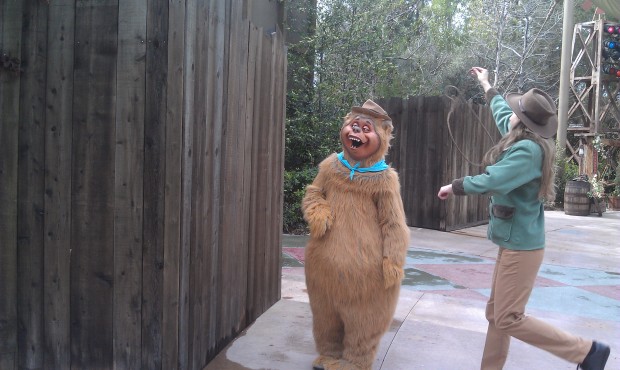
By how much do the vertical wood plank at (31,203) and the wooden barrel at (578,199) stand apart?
1422 cm

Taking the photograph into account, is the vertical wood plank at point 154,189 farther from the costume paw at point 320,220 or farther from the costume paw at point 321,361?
the costume paw at point 321,361

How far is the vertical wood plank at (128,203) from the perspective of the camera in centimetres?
313

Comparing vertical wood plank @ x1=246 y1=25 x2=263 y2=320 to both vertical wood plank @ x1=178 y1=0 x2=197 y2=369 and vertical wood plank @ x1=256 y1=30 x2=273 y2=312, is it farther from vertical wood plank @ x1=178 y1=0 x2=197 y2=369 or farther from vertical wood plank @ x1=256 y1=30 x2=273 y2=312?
vertical wood plank @ x1=178 y1=0 x2=197 y2=369

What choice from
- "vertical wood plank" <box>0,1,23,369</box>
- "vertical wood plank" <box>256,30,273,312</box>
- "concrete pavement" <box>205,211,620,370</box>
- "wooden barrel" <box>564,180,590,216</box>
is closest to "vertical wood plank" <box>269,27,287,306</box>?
"vertical wood plank" <box>256,30,273,312</box>

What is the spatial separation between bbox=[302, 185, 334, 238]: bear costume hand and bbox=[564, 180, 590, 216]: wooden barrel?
1296 centimetres

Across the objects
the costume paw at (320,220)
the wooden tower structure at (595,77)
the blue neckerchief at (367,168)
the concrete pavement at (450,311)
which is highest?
the wooden tower structure at (595,77)

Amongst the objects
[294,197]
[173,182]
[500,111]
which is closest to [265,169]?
[173,182]

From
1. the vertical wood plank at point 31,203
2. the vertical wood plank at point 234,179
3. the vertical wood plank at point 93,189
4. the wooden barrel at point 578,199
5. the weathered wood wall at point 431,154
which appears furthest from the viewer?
the wooden barrel at point 578,199

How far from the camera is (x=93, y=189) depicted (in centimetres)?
322

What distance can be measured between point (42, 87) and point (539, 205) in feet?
10.5

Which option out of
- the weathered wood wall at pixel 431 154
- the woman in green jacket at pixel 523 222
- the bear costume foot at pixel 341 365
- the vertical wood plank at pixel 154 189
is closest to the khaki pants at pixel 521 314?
the woman in green jacket at pixel 523 222

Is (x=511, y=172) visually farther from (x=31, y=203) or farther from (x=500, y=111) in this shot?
(x=31, y=203)

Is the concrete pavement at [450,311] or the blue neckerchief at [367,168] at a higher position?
the blue neckerchief at [367,168]

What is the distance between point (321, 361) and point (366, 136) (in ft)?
5.03
